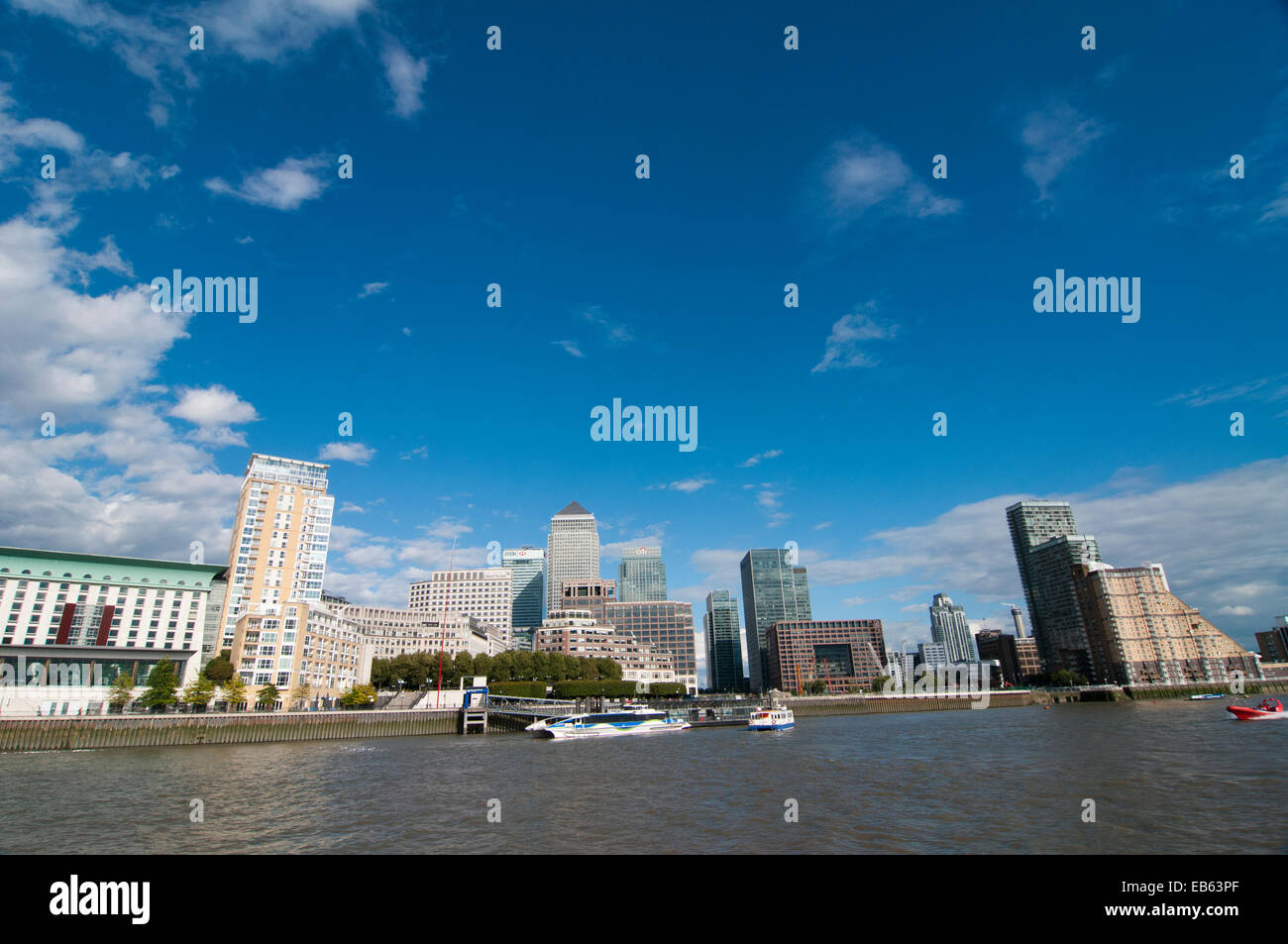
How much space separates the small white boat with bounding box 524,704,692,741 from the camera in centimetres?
8325

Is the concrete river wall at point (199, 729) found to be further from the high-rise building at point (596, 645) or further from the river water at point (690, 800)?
the high-rise building at point (596, 645)

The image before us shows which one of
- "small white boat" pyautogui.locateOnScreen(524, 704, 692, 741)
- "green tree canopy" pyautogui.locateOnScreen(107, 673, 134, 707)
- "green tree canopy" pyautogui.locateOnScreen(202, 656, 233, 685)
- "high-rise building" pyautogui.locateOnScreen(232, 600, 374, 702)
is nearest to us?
"small white boat" pyautogui.locateOnScreen(524, 704, 692, 741)

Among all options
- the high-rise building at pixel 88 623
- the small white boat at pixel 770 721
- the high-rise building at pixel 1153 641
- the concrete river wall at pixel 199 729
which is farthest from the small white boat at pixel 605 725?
the high-rise building at pixel 1153 641

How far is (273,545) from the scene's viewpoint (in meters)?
129

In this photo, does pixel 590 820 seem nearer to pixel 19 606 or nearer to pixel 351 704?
pixel 351 704

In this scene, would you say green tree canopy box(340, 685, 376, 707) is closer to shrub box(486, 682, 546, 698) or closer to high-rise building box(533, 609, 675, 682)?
shrub box(486, 682, 546, 698)

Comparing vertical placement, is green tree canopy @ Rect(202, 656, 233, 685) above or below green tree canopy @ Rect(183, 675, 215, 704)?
above

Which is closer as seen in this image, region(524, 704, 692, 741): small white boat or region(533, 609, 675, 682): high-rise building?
region(524, 704, 692, 741): small white boat

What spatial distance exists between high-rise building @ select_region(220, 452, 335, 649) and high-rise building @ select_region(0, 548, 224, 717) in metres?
6.27

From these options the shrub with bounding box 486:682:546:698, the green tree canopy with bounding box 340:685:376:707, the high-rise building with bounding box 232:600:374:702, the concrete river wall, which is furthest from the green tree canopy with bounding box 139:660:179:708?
the shrub with bounding box 486:682:546:698

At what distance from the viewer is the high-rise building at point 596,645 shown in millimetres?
183750

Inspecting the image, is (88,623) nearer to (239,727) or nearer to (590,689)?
(239,727)

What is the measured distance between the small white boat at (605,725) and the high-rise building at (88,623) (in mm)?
70257

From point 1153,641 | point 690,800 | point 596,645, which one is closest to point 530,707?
point 596,645
